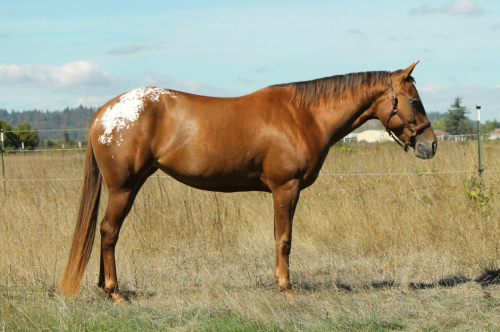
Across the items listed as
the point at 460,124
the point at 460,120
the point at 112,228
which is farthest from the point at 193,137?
the point at 460,124

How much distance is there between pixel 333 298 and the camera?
3953 millimetres

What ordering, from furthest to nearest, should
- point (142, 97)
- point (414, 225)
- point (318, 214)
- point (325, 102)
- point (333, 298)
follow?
point (318, 214), point (414, 225), point (325, 102), point (142, 97), point (333, 298)

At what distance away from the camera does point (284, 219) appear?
14.3 ft

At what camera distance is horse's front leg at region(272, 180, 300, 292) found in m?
4.29

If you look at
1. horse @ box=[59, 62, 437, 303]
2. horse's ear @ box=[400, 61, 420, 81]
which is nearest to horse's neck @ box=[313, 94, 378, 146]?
horse @ box=[59, 62, 437, 303]

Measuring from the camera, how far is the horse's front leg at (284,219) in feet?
14.1

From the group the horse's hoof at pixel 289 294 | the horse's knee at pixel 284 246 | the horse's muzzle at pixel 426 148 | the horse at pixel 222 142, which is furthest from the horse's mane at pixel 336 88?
the horse's hoof at pixel 289 294

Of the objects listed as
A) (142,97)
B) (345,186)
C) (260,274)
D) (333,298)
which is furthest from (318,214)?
(142,97)

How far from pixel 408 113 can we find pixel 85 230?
3.44m

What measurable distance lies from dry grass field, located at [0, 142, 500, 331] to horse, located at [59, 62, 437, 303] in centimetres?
54

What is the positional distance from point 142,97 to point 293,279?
8.29 feet

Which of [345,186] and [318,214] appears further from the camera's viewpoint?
[345,186]

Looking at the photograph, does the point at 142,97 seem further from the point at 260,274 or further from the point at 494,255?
the point at 494,255

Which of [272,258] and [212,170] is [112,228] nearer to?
[212,170]
